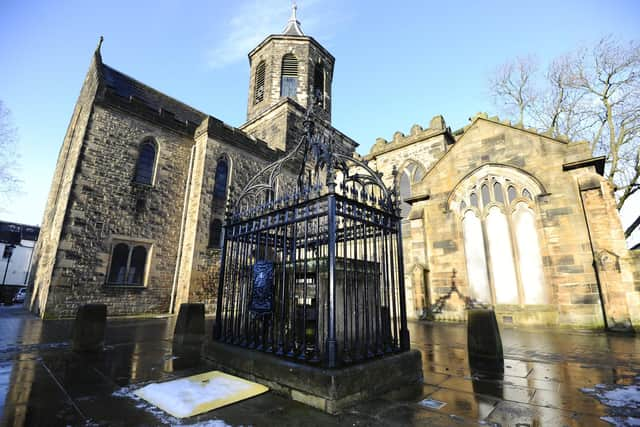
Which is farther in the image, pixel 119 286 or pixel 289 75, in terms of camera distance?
pixel 289 75

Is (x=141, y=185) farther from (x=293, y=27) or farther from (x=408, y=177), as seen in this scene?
(x=293, y=27)

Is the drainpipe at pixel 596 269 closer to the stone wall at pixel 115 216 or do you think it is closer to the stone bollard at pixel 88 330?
the stone bollard at pixel 88 330

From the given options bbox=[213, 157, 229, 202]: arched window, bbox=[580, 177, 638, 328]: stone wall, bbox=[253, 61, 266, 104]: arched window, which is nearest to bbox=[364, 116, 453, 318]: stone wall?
bbox=[580, 177, 638, 328]: stone wall

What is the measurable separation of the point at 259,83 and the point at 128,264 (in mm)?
18604

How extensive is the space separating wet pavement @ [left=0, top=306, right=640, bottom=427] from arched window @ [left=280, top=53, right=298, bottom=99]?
2259cm

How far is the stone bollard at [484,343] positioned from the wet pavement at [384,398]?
192 mm

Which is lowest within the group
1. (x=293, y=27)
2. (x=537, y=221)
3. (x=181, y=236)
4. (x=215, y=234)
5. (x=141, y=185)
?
(x=537, y=221)

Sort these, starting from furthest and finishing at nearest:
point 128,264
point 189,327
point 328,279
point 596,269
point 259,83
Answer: point 259,83, point 128,264, point 596,269, point 189,327, point 328,279

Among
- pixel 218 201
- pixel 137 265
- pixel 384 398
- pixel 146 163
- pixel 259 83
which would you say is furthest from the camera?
pixel 259 83

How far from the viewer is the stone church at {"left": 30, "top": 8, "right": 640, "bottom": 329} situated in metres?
8.49

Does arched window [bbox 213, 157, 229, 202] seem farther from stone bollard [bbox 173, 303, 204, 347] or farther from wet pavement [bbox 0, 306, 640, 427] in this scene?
wet pavement [bbox 0, 306, 640, 427]

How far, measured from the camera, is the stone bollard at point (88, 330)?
5.09 metres

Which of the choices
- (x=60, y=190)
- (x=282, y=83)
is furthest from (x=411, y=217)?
(x=60, y=190)

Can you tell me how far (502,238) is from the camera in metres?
10.1
